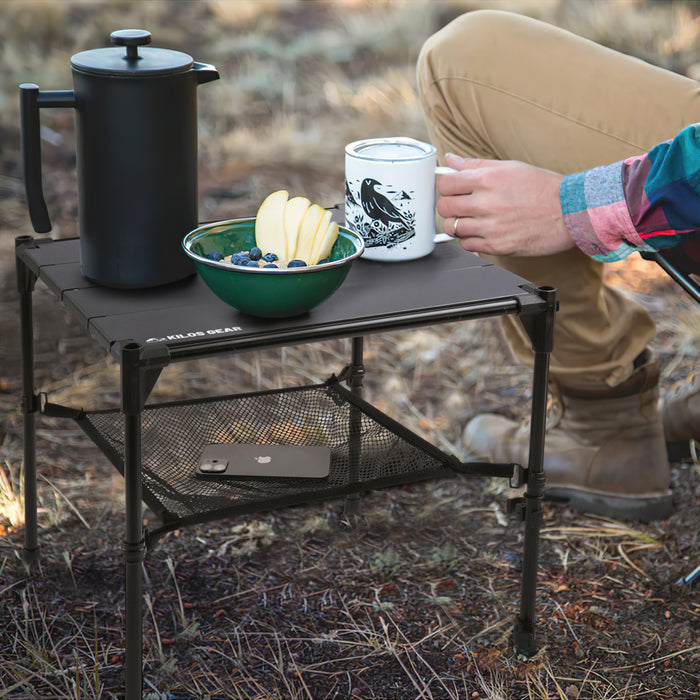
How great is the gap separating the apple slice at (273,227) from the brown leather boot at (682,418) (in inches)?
42.3

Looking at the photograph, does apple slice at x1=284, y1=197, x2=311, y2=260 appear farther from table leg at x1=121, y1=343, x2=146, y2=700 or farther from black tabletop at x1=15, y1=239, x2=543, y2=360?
table leg at x1=121, y1=343, x2=146, y2=700

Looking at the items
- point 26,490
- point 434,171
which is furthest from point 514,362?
point 26,490

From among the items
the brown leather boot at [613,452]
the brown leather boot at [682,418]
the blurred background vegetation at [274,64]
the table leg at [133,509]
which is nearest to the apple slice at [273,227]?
the table leg at [133,509]

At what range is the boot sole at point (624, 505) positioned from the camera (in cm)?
186

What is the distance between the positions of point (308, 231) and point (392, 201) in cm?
17

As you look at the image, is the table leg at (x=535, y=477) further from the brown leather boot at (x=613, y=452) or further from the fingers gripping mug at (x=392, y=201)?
the brown leather boot at (x=613, y=452)

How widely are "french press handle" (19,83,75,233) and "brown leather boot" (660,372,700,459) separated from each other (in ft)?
4.26

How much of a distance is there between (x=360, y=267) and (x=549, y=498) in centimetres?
73

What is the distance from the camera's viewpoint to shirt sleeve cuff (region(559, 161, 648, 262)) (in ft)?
4.55

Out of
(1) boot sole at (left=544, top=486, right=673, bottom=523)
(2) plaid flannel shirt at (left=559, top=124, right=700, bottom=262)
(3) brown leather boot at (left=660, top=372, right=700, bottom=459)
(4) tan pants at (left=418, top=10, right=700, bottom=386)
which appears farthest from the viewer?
(3) brown leather boot at (left=660, top=372, right=700, bottom=459)

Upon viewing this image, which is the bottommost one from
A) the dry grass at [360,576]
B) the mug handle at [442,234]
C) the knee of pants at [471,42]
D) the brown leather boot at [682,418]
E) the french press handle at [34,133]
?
the dry grass at [360,576]

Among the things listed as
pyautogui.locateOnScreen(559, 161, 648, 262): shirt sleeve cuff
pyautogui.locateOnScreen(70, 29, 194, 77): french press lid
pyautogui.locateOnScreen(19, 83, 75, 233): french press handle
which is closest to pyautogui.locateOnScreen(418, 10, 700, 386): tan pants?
pyautogui.locateOnScreen(559, 161, 648, 262): shirt sleeve cuff

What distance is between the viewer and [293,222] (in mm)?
1283

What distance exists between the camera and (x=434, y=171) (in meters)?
1.43
